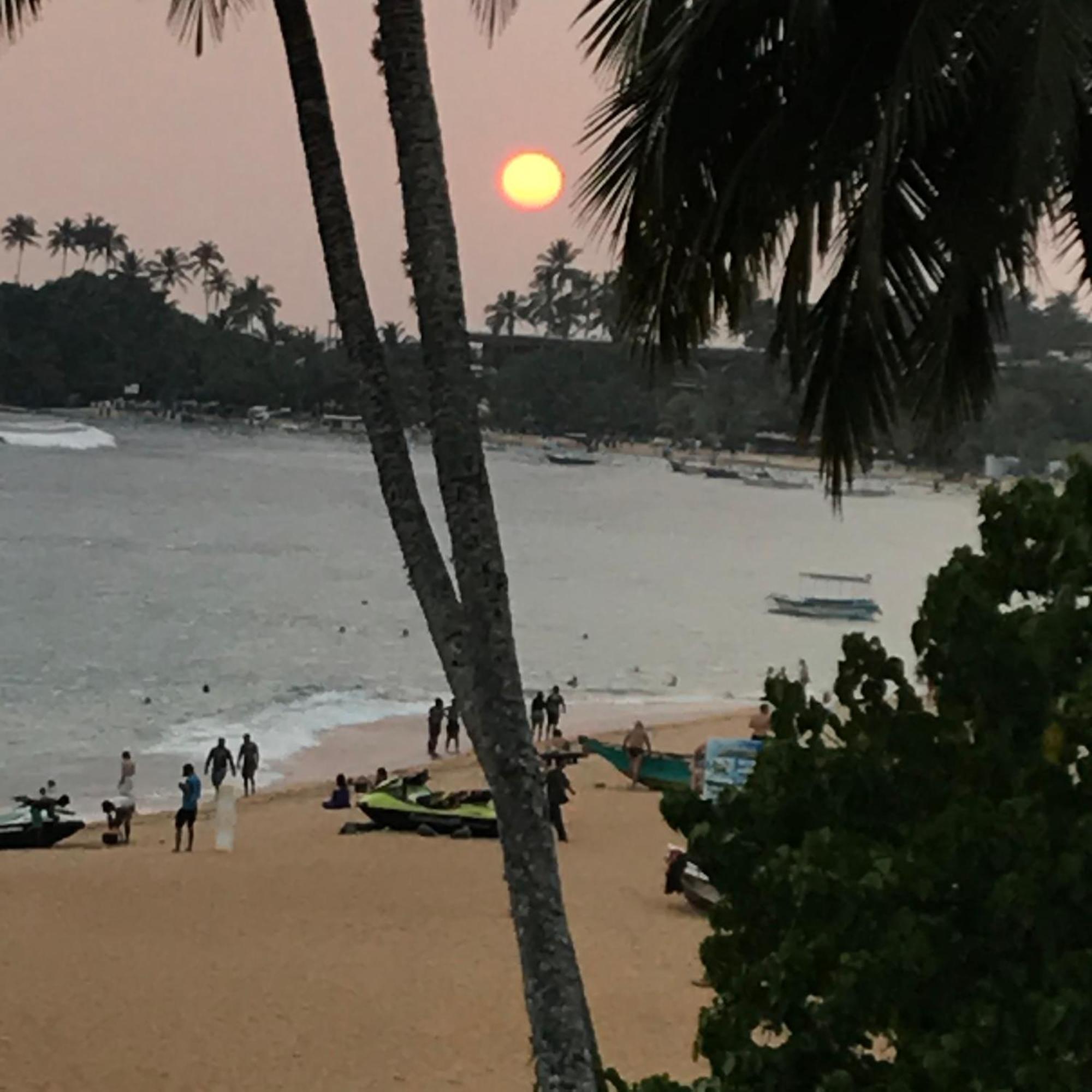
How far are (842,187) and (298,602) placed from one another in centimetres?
5977

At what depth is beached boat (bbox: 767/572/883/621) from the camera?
66812 mm

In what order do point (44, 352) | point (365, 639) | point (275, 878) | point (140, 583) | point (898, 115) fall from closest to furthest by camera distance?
point (898, 115) → point (275, 878) → point (365, 639) → point (140, 583) → point (44, 352)

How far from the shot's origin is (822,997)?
13.3 ft

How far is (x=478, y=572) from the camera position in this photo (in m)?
4.30

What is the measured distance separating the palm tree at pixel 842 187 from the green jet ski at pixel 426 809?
529 inches

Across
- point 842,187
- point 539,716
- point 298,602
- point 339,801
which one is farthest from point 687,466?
point 842,187

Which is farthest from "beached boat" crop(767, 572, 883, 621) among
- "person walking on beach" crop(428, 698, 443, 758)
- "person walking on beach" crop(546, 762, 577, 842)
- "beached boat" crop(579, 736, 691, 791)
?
"person walking on beach" crop(546, 762, 577, 842)

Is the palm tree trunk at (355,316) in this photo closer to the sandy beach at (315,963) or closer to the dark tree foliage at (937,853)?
the dark tree foliage at (937,853)

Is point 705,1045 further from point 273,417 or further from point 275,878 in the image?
point 273,417

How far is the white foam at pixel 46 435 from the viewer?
143m

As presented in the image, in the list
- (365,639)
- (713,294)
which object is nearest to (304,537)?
(365,639)

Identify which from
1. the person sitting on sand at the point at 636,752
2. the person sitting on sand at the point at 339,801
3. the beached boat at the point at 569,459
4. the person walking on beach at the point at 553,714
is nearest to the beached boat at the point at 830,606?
the person walking on beach at the point at 553,714

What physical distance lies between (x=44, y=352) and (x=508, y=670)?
134183 millimetres

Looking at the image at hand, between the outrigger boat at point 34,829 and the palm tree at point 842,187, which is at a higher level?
the palm tree at point 842,187
